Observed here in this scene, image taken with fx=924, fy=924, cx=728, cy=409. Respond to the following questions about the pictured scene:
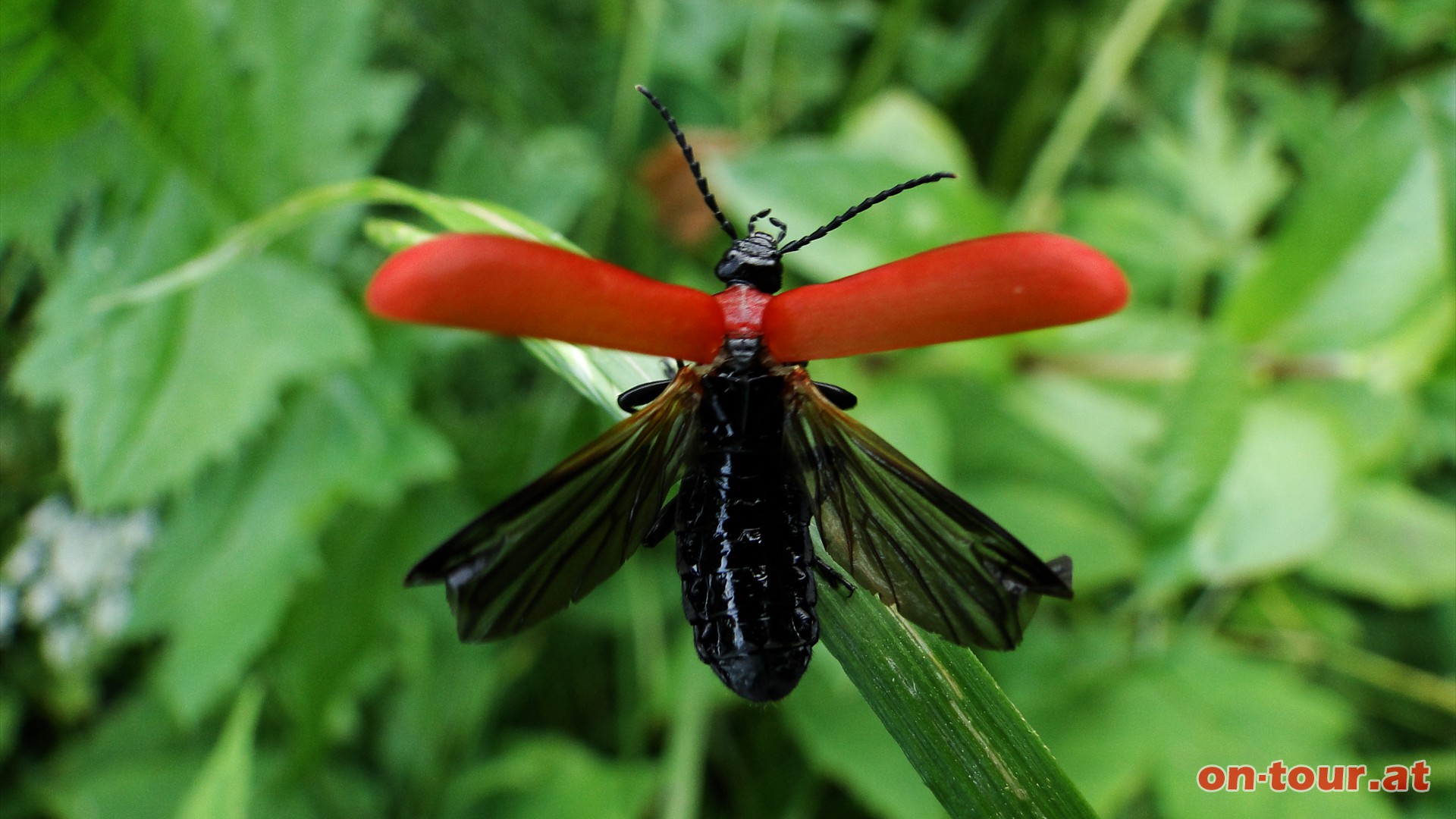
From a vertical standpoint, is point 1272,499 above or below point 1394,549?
above

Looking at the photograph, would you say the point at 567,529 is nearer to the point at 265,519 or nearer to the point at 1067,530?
the point at 265,519

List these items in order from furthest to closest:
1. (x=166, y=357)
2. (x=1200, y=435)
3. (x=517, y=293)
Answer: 1. (x=1200, y=435)
2. (x=166, y=357)
3. (x=517, y=293)

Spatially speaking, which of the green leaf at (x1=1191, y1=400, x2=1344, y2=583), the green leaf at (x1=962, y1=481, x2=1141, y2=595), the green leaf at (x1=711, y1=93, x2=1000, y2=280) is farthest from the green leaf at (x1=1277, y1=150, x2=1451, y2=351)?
the green leaf at (x1=711, y1=93, x2=1000, y2=280)

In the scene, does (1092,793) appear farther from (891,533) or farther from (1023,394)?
(891,533)

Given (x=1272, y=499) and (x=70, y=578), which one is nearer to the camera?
(x=1272, y=499)

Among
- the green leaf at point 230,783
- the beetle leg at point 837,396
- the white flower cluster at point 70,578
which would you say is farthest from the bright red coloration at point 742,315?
the white flower cluster at point 70,578

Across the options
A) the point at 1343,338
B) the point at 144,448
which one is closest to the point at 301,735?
the point at 144,448

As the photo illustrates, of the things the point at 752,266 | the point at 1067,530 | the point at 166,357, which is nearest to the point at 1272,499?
the point at 1067,530
